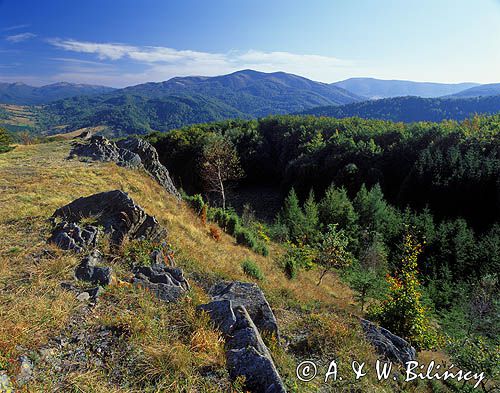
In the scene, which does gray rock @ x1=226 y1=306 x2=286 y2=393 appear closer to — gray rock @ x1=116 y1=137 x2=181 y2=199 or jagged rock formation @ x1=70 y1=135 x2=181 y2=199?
jagged rock formation @ x1=70 y1=135 x2=181 y2=199

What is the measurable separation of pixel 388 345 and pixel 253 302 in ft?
11.8

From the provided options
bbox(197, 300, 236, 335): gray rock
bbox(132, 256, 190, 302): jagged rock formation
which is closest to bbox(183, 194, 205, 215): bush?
bbox(132, 256, 190, 302): jagged rock formation

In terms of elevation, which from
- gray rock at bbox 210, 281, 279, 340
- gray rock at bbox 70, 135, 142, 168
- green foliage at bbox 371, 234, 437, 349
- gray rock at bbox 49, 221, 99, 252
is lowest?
green foliage at bbox 371, 234, 437, 349

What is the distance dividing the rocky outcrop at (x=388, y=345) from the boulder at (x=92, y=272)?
6221 millimetres

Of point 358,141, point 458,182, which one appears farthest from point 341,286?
point 358,141

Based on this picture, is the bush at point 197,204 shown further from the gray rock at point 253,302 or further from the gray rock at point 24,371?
the gray rock at point 24,371

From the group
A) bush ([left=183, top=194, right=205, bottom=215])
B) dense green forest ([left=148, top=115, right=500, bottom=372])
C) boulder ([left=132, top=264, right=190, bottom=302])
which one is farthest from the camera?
bush ([left=183, top=194, right=205, bottom=215])

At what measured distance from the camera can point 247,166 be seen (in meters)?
59.2

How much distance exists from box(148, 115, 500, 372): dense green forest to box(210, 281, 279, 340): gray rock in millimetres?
5818

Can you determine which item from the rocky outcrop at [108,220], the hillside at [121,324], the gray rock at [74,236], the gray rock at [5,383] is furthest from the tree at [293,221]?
the gray rock at [5,383]

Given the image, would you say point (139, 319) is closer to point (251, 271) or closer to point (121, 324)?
point (121, 324)

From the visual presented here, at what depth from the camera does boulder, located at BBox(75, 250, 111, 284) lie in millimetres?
6254

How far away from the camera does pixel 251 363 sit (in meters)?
4.67

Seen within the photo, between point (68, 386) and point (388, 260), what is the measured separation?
2534 cm
